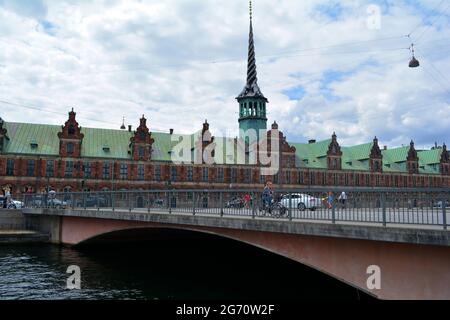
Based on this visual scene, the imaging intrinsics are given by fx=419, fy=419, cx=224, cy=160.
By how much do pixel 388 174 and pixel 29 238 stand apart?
73.0 meters

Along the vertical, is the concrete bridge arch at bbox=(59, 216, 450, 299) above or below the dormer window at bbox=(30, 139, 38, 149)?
below

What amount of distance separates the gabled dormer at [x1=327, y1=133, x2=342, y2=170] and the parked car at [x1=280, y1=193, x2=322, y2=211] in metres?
65.3

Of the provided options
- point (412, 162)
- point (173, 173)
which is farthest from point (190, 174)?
point (412, 162)

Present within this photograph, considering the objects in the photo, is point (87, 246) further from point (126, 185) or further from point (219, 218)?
point (126, 185)

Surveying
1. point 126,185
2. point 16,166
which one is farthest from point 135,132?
point 16,166

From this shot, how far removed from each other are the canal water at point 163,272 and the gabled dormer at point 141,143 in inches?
1238

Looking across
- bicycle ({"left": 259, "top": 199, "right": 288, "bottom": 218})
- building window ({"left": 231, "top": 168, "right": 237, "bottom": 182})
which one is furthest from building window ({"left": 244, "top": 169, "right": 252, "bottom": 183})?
bicycle ({"left": 259, "top": 199, "right": 288, "bottom": 218})

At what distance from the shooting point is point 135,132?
62188 mm

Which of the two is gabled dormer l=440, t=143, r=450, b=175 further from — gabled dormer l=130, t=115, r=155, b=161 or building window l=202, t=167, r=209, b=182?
gabled dormer l=130, t=115, r=155, b=161

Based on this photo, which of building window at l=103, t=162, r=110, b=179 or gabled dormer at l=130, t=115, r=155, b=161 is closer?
building window at l=103, t=162, r=110, b=179

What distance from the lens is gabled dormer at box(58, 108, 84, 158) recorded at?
5772 cm

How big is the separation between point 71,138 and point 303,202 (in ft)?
163

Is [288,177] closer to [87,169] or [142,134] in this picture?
[142,134]

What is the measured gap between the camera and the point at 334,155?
80000 mm
